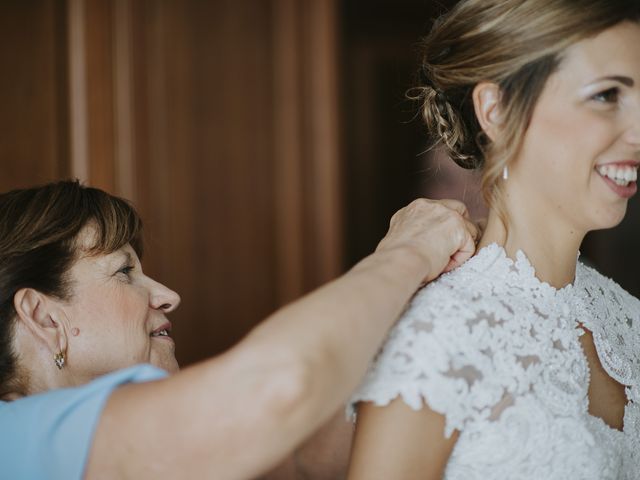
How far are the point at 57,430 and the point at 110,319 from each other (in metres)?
0.39

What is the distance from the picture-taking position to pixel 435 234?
142cm

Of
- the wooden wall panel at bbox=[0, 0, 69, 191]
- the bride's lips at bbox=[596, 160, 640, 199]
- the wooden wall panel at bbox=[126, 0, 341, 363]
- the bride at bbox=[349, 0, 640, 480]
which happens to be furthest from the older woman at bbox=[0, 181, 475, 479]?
the wooden wall panel at bbox=[126, 0, 341, 363]

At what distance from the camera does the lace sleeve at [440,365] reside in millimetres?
1253

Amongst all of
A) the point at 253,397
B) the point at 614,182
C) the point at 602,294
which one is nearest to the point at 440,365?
the point at 253,397

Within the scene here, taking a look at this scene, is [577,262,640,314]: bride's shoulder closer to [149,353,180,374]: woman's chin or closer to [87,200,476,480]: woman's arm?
[87,200,476,480]: woman's arm

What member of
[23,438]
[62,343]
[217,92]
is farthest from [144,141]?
[23,438]

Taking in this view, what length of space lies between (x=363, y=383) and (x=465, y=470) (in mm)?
230

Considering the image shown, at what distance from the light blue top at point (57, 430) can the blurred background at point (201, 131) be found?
1.50 metres

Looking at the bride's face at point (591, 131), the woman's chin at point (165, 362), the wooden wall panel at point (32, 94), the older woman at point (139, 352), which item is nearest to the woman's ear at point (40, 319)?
the older woman at point (139, 352)

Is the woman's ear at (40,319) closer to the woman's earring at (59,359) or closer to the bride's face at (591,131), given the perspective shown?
the woman's earring at (59,359)

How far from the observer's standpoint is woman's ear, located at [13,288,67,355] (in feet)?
4.92

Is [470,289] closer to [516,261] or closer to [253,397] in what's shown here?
[516,261]

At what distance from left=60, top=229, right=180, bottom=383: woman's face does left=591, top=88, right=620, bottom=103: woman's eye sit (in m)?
0.94

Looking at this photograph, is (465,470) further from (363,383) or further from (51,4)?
(51,4)
